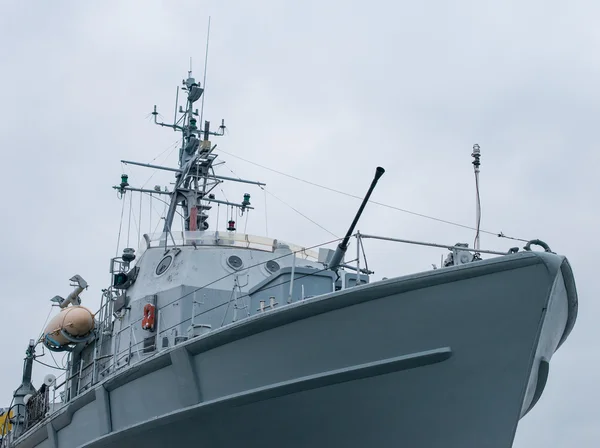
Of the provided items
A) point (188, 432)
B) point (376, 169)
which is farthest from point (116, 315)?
point (376, 169)

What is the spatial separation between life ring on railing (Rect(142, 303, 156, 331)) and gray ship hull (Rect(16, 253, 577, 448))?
9.55 feet

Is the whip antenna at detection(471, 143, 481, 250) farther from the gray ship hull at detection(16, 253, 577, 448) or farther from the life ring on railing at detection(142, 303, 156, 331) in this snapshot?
the life ring on railing at detection(142, 303, 156, 331)

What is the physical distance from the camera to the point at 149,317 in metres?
14.0

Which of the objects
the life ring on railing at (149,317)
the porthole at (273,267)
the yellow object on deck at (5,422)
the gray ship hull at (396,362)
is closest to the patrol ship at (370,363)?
the gray ship hull at (396,362)

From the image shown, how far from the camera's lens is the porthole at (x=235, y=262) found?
599 inches

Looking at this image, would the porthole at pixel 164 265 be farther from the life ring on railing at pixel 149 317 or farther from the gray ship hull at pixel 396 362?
the gray ship hull at pixel 396 362

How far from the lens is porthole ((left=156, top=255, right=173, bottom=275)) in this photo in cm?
1540

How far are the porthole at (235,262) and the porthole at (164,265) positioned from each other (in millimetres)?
1092

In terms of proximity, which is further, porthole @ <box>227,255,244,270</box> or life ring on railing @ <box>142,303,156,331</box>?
porthole @ <box>227,255,244,270</box>

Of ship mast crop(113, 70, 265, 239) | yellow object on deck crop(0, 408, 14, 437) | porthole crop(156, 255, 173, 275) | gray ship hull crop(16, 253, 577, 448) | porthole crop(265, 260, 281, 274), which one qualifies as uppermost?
ship mast crop(113, 70, 265, 239)

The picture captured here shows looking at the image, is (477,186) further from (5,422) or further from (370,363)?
(5,422)

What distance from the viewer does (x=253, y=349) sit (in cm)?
1120

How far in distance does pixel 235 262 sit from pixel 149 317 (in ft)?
6.57

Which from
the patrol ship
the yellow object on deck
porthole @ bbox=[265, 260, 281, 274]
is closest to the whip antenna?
the patrol ship
